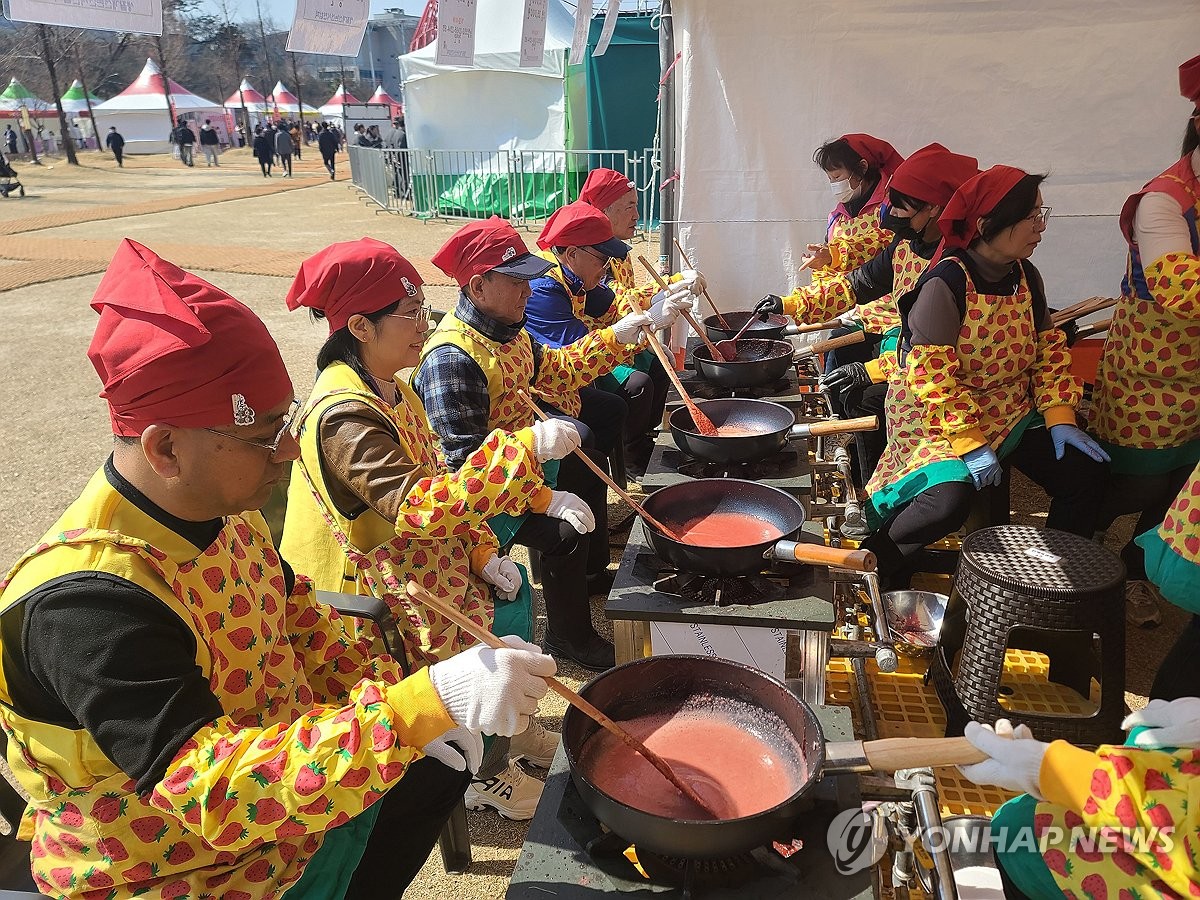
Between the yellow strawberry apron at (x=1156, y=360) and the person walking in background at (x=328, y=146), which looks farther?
the person walking in background at (x=328, y=146)

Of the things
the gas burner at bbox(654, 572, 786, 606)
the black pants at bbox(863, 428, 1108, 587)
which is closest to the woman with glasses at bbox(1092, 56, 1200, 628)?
the black pants at bbox(863, 428, 1108, 587)

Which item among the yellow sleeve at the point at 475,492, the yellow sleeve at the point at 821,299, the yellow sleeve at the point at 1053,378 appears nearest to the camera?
the yellow sleeve at the point at 475,492

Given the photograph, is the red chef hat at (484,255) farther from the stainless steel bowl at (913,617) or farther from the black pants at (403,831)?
the stainless steel bowl at (913,617)

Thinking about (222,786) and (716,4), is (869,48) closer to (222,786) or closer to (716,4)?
(716,4)

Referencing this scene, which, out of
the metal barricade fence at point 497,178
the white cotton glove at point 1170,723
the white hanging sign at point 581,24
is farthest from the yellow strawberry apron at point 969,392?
the metal barricade fence at point 497,178

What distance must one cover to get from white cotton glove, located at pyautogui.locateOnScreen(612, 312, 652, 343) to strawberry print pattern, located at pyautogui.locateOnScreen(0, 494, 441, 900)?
96.4 inches

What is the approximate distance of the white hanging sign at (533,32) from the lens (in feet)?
19.8

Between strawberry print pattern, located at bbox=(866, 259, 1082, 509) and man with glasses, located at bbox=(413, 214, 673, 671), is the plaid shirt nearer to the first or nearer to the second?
man with glasses, located at bbox=(413, 214, 673, 671)

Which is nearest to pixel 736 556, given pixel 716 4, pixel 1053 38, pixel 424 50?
pixel 716 4

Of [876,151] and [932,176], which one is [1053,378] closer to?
[932,176]

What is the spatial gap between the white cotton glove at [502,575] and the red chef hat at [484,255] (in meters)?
1.04

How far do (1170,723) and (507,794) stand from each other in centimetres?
191

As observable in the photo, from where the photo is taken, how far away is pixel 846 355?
4816 mm

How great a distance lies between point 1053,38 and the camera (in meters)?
4.70
